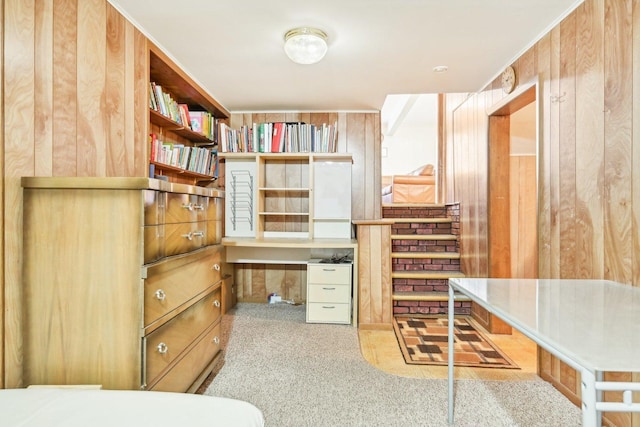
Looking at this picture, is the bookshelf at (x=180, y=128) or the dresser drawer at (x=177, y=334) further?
the bookshelf at (x=180, y=128)

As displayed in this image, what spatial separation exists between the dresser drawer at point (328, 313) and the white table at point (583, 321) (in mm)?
1503

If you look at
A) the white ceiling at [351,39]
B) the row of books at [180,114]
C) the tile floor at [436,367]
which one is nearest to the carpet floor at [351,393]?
the tile floor at [436,367]

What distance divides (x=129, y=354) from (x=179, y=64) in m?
2.12

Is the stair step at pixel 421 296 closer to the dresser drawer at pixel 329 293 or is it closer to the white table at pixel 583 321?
the dresser drawer at pixel 329 293

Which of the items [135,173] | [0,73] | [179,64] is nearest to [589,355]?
[0,73]

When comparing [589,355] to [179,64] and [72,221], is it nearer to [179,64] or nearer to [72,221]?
[72,221]

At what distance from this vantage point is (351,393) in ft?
5.78

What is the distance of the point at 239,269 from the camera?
358 centimetres

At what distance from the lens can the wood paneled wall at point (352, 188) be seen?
11.5 ft

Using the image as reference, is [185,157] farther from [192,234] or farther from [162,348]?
[162,348]

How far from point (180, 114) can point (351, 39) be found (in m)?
1.52

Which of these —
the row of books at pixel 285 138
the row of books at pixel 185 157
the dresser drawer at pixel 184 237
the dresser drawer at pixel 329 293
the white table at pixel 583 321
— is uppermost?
the row of books at pixel 285 138

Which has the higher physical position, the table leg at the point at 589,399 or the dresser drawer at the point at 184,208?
the dresser drawer at the point at 184,208

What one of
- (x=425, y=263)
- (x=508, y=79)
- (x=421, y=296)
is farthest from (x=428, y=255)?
(x=508, y=79)
